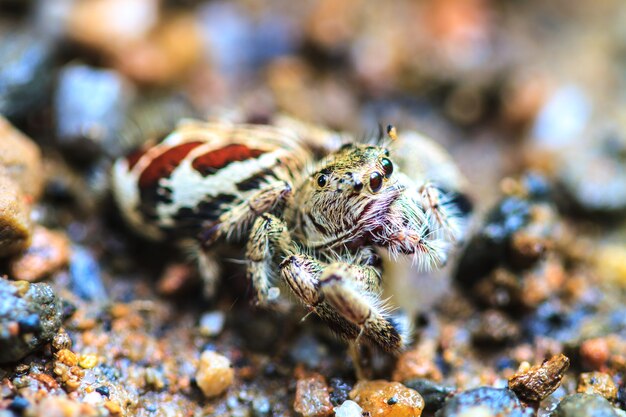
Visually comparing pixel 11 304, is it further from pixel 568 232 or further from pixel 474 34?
pixel 474 34

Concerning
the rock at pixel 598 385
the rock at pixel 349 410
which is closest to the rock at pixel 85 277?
the rock at pixel 349 410

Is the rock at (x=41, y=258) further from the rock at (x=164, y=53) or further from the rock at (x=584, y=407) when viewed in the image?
the rock at (x=584, y=407)

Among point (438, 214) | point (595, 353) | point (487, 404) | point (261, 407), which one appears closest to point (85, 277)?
point (261, 407)

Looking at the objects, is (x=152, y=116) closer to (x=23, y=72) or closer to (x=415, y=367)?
(x=23, y=72)

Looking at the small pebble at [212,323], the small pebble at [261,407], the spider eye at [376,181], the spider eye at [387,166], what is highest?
the spider eye at [387,166]

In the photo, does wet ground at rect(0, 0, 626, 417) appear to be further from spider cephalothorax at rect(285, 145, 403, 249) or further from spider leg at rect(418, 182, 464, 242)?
spider cephalothorax at rect(285, 145, 403, 249)

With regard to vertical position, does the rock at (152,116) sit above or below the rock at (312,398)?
above

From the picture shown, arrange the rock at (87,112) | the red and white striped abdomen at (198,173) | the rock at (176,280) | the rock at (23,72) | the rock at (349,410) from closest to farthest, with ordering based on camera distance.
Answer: the rock at (349,410) → the red and white striped abdomen at (198,173) → the rock at (176,280) → the rock at (23,72) → the rock at (87,112)

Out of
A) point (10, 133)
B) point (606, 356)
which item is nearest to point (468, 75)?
point (606, 356)
